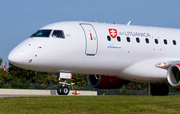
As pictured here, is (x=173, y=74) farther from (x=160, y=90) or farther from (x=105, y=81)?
(x=105, y=81)

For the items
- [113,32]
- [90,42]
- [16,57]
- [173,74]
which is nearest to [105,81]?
[113,32]

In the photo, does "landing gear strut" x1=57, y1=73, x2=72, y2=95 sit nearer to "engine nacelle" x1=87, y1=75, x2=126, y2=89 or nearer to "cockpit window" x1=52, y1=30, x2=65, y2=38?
"cockpit window" x1=52, y1=30, x2=65, y2=38

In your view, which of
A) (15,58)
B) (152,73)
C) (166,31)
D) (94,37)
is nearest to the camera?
(15,58)

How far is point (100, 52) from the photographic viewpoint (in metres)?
19.3

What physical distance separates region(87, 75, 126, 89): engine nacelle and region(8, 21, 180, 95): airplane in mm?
1163

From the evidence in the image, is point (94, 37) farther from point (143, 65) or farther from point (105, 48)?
point (143, 65)

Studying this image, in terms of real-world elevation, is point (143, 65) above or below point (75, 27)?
below

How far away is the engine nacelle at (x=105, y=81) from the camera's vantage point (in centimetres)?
2245

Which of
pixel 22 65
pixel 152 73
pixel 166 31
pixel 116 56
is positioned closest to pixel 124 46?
pixel 116 56

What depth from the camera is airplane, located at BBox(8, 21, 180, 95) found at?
18406 millimetres

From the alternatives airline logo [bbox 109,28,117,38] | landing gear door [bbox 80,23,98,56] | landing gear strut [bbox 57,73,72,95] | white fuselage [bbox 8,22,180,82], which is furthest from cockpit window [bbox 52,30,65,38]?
airline logo [bbox 109,28,117,38]

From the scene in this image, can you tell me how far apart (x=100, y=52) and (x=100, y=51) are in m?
0.05

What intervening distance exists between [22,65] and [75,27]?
134 inches

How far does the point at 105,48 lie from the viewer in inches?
765
